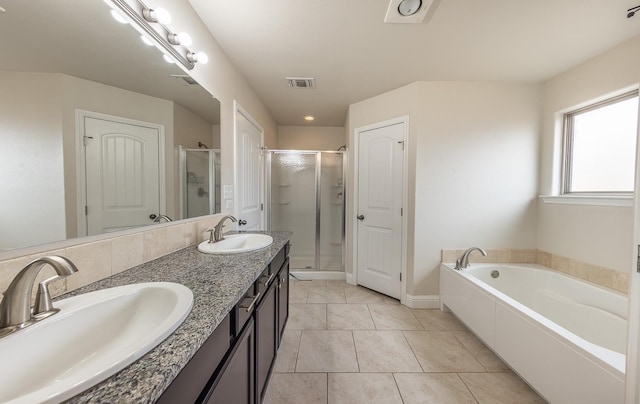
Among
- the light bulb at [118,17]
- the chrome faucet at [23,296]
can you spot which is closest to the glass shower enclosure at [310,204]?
the light bulb at [118,17]

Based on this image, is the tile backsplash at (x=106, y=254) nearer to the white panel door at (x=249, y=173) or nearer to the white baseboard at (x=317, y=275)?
the white panel door at (x=249, y=173)

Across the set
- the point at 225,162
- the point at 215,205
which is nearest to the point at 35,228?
the point at 215,205

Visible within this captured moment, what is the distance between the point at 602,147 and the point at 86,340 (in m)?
3.34

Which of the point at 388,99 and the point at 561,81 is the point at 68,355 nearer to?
the point at 388,99

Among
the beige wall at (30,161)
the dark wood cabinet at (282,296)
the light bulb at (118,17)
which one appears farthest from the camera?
the dark wood cabinet at (282,296)

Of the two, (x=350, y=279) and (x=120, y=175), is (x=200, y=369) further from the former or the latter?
(x=350, y=279)

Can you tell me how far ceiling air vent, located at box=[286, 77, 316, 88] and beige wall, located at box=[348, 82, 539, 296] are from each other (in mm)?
982

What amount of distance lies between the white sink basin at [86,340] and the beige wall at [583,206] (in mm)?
2700

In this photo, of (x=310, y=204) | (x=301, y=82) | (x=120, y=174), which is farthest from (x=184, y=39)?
(x=310, y=204)

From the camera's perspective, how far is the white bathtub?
108cm

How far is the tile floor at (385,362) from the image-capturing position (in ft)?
4.51

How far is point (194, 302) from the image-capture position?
0.70m

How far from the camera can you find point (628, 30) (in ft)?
5.08

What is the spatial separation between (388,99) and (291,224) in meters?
2.02
